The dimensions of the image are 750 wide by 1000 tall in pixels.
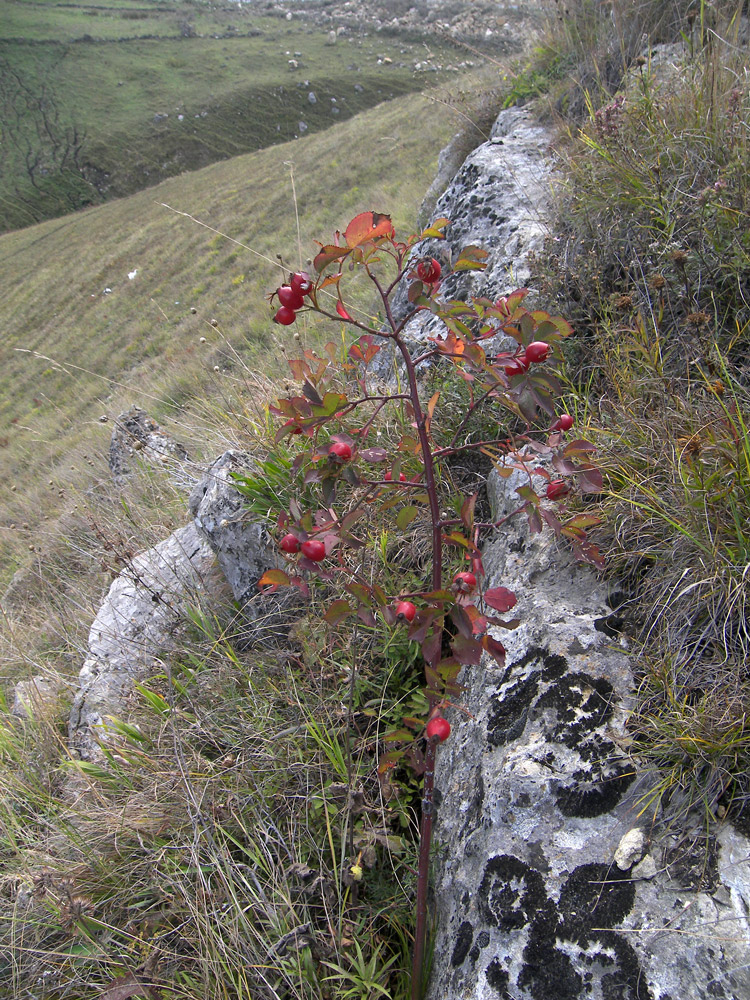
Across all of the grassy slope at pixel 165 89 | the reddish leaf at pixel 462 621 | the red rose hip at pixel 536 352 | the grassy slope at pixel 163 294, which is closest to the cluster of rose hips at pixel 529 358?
the red rose hip at pixel 536 352

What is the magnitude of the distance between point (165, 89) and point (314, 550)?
5813cm

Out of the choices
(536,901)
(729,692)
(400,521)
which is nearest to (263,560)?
(400,521)

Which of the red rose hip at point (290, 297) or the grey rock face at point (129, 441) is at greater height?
the red rose hip at point (290, 297)

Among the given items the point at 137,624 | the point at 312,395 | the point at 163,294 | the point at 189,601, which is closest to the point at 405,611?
the point at 312,395

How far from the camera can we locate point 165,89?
45.8 metres

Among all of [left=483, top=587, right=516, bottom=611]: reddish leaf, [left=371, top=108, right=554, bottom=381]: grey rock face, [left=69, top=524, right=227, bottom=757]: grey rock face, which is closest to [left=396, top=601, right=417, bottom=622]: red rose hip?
[left=483, top=587, right=516, bottom=611]: reddish leaf

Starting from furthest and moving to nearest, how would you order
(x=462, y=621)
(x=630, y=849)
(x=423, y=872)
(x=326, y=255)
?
1. (x=423, y=872)
2. (x=630, y=849)
3. (x=462, y=621)
4. (x=326, y=255)

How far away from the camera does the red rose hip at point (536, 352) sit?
103 centimetres

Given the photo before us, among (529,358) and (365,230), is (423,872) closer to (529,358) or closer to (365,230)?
(529,358)

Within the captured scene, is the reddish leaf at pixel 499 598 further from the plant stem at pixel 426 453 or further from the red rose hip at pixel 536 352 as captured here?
the red rose hip at pixel 536 352

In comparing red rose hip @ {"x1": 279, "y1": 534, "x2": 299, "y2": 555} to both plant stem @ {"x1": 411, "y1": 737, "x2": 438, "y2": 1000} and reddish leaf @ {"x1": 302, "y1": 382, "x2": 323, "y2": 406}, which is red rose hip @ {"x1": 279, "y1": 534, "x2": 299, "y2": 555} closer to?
reddish leaf @ {"x1": 302, "y1": 382, "x2": 323, "y2": 406}

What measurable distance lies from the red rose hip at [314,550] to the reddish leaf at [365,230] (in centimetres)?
53

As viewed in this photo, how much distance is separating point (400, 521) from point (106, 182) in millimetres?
51493

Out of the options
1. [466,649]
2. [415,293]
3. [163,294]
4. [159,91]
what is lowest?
[163,294]
